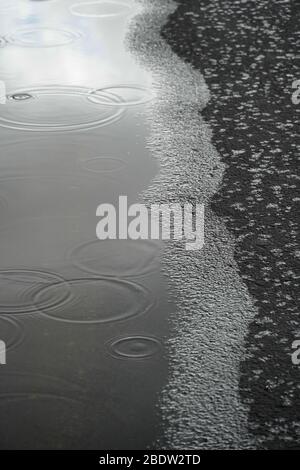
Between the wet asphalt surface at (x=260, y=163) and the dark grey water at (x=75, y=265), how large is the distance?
1.20 feet

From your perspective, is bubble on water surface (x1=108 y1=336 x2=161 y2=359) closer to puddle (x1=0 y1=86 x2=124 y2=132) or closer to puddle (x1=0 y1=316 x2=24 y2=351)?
puddle (x1=0 y1=316 x2=24 y2=351)

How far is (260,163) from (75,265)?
1421mm

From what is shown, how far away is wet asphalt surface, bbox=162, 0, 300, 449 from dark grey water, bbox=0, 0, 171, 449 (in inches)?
14.4

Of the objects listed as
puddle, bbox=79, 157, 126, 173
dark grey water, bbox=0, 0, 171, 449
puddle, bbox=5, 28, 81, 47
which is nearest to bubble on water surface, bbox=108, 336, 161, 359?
dark grey water, bbox=0, 0, 171, 449

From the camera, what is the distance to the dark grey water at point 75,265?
288cm

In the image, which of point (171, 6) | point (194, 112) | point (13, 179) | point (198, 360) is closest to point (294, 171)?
point (194, 112)

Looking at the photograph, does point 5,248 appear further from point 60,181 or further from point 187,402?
point 187,402

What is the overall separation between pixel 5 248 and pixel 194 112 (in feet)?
6.39

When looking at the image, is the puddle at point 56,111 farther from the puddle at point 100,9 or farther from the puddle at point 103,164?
the puddle at point 100,9

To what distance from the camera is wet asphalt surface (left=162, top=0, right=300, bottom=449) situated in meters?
3.02

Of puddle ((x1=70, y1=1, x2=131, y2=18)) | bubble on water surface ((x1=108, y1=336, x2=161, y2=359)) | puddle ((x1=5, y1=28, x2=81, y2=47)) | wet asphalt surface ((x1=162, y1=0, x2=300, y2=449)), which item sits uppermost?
puddle ((x1=70, y1=1, x2=131, y2=18))

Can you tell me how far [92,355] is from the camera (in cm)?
316
